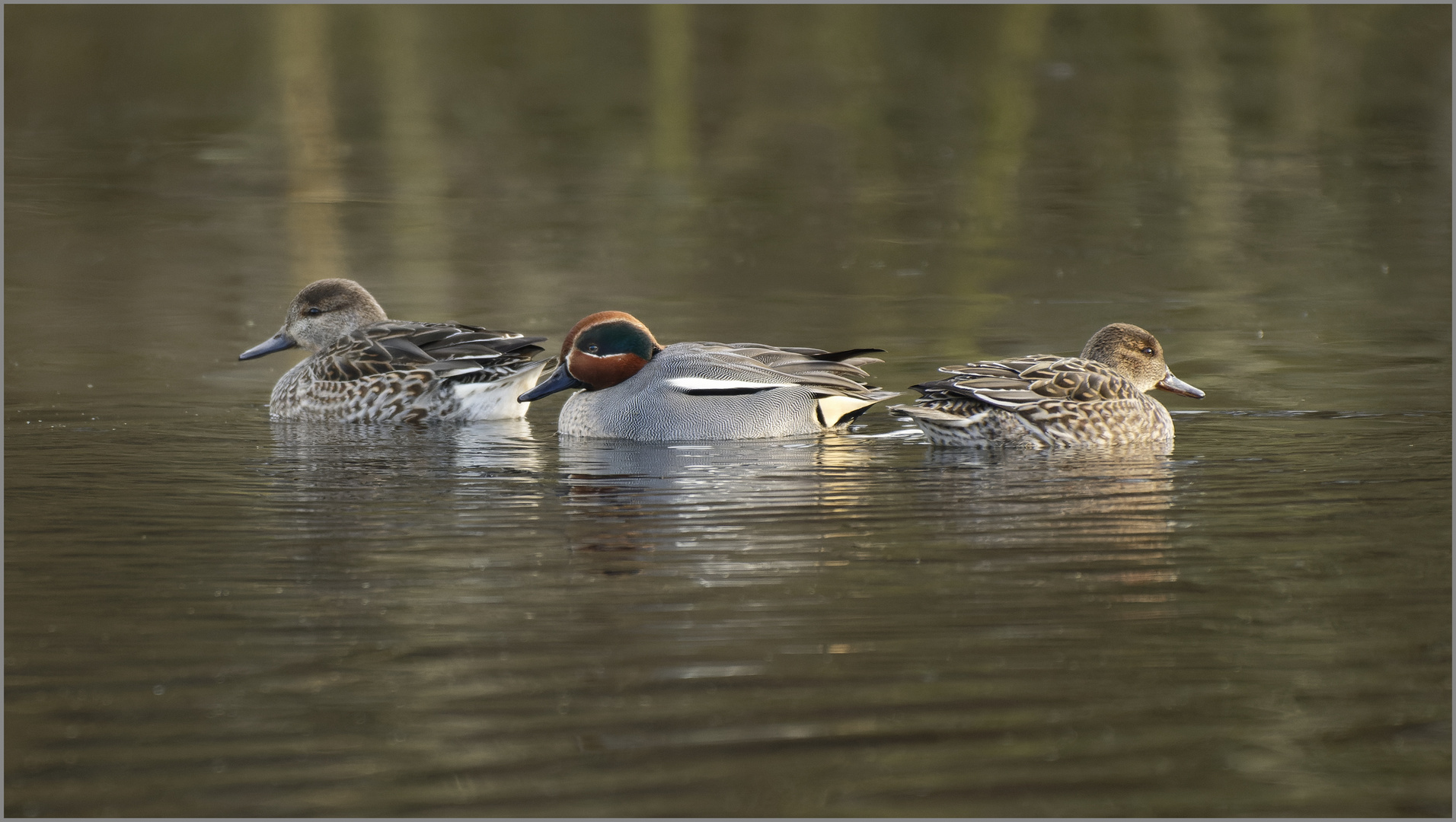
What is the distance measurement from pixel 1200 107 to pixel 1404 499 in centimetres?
1635

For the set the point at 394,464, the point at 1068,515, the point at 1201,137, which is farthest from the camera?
the point at 1201,137

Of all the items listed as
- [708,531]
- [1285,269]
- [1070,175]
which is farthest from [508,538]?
[1070,175]

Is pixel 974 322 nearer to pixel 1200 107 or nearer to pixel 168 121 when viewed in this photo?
pixel 1200 107

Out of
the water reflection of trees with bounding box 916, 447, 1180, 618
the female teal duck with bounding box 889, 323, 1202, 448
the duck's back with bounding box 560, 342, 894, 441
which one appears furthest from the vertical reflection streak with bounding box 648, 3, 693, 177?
the water reflection of trees with bounding box 916, 447, 1180, 618

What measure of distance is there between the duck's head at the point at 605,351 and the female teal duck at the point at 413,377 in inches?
12.7

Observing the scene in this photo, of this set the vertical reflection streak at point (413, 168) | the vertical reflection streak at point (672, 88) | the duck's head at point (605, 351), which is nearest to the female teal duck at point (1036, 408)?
the duck's head at point (605, 351)

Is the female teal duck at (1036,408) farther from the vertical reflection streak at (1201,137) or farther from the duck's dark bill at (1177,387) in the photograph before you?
the vertical reflection streak at (1201,137)

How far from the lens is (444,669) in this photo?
466 centimetres

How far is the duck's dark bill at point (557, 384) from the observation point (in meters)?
9.34

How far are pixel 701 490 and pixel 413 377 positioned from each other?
2966 mm

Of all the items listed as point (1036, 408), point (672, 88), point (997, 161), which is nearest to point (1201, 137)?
point (997, 161)

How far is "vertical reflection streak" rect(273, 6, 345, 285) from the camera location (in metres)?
15.2

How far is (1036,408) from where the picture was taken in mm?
8070

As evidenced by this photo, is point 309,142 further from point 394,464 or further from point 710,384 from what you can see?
point 394,464
